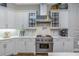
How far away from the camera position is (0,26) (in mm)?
4176

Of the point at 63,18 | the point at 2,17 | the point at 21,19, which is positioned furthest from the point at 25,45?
the point at 63,18

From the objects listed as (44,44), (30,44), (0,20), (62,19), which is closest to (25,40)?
(30,44)

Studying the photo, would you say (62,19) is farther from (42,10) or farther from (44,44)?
(44,44)

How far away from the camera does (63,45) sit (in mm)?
4504

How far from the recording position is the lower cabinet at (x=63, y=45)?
4465 mm

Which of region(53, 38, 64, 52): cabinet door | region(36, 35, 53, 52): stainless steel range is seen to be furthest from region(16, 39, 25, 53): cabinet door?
region(53, 38, 64, 52): cabinet door

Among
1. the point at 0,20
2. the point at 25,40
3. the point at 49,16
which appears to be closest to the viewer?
the point at 0,20

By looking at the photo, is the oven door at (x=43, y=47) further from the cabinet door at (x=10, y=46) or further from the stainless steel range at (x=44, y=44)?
the cabinet door at (x=10, y=46)

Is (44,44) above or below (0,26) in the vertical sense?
below

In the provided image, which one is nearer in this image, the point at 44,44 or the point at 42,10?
the point at 44,44

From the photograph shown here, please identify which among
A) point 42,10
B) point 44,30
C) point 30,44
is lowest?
point 30,44

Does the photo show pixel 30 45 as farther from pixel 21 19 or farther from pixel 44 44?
pixel 21 19

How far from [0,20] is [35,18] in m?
1.17

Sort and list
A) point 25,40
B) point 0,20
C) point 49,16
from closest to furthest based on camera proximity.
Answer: point 0,20, point 25,40, point 49,16
